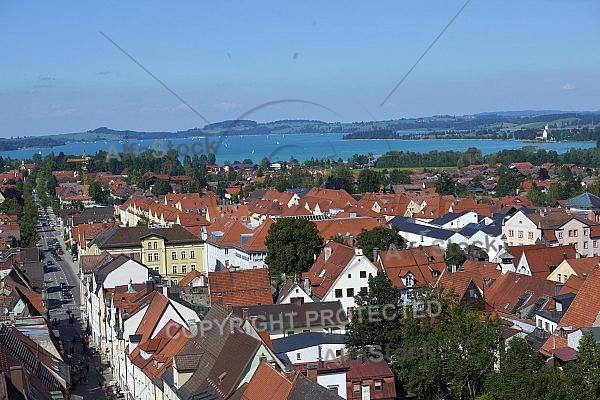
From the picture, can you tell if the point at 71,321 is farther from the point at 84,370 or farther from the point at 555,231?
the point at 555,231

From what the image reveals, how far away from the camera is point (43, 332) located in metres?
24.7

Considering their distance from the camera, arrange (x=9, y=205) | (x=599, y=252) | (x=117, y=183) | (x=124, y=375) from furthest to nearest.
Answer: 1. (x=117, y=183)
2. (x=9, y=205)
3. (x=599, y=252)
4. (x=124, y=375)

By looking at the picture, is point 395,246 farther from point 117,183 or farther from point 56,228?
point 117,183

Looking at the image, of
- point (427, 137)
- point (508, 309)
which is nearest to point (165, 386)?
point (508, 309)

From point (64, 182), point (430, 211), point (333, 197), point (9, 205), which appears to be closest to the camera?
point (430, 211)

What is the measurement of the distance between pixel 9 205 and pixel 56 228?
14.0 feet

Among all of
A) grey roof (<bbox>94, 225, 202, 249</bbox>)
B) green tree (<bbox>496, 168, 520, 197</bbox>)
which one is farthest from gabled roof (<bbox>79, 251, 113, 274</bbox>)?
green tree (<bbox>496, 168, 520, 197</bbox>)

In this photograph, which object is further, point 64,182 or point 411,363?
point 64,182

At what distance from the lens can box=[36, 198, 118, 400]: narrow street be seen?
27.5m

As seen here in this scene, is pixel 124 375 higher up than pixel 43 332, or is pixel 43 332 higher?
pixel 43 332

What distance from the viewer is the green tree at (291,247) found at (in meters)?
38.6

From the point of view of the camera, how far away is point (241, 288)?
30.2 metres

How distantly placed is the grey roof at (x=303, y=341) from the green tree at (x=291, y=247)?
43.1 ft

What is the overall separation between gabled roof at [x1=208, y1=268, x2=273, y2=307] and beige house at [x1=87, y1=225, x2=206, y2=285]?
51.8 feet
